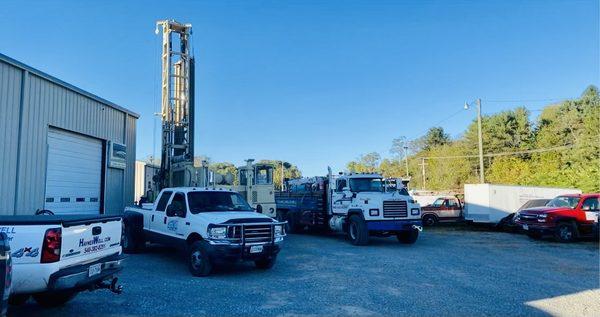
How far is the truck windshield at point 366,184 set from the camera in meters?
16.5

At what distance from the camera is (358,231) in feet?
50.2

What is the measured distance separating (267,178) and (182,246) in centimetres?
754

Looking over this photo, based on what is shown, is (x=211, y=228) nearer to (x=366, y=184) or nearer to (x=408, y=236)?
(x=366, y=184)

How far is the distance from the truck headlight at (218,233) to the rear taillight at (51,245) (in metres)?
3.98

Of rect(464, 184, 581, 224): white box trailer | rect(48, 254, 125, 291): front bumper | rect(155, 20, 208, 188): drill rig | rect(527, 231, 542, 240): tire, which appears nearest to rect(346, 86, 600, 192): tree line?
rect(464, 184, 581, 224): white box trailer

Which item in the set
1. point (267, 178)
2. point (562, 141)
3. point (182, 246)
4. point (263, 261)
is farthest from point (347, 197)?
point (562, 141)

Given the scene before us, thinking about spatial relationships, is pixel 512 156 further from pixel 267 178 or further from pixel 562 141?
pixel 267 178

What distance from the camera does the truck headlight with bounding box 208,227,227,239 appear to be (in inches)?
352

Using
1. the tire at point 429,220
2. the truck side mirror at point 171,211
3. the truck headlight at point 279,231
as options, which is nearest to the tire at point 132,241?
the truck side mirror at point 171,211

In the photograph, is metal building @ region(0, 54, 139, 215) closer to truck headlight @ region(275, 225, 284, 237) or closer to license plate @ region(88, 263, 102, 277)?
license plate @ region(88, 263, 102, 277)

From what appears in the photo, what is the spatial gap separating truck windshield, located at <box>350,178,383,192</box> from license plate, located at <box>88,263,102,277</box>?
38.0 ft

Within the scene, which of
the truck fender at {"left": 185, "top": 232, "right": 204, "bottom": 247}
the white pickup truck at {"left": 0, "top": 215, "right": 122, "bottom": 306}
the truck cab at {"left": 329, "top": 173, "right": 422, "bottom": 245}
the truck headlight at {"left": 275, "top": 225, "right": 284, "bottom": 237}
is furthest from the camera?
the truck cab at {"left": 329, "top": 173, "right": 422, "bottom": 245}

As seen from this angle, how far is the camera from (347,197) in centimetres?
1648

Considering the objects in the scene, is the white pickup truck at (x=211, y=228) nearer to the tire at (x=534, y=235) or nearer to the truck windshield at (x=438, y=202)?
the tire at (x=534, y=235)
